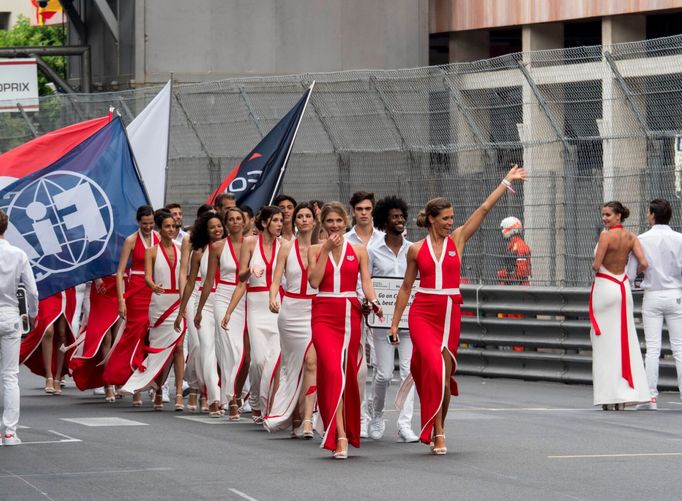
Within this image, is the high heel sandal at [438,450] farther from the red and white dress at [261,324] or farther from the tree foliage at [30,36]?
the tree foliage at [30,36]

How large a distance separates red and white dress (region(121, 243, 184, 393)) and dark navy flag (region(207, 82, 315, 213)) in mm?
2878

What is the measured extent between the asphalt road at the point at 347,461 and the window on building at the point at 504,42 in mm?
27161

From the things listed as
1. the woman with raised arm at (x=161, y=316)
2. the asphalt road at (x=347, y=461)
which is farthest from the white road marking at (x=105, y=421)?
the woman with raised arm at (x=161, y=316)

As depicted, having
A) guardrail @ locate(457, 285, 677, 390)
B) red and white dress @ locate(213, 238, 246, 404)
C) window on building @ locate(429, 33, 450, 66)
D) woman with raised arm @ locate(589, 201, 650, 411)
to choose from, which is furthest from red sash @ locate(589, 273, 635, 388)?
window on building @ locate(429, 33, 450, 66)

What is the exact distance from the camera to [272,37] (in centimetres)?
3541

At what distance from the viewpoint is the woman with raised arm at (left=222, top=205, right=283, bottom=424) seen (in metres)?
13.8

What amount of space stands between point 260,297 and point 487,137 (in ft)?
19.1

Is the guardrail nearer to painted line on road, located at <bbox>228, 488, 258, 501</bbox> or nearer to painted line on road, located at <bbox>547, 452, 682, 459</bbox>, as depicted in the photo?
painted line on road, located at <bbox>547, 452, 682, 459</bbox>

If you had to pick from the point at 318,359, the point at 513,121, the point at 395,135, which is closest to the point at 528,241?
the point at 513,121

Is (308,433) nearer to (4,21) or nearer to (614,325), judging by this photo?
(614,325)

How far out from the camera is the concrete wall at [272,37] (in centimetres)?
3450

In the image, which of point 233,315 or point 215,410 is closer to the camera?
point 233,315

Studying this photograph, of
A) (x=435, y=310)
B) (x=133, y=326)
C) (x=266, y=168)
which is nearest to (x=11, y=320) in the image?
(x=435, y=310)

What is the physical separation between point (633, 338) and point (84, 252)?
5.19 metres
